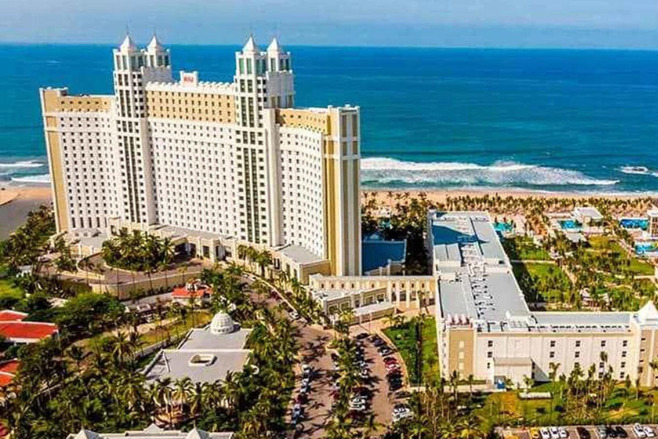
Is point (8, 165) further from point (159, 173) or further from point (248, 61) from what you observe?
point (248, 61)

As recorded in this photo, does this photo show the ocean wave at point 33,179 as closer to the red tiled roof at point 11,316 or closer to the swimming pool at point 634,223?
the red tiled roof at point 11,316

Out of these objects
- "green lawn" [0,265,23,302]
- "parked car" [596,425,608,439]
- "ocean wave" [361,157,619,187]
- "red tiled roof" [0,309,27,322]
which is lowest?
"parked car" [596,425,608,439]

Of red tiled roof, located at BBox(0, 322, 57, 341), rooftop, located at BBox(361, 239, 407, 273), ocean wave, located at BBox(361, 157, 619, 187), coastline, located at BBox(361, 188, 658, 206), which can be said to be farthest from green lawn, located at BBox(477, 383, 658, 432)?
ocean wave, located at BBox(361, 157, 619, 187)

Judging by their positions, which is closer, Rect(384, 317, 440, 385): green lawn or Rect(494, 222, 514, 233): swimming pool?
Rect(384, 317, 440, 385): green lawn

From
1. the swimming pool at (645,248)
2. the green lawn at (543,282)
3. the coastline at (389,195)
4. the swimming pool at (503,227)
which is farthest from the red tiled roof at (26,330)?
the swimming pool at (645,248)

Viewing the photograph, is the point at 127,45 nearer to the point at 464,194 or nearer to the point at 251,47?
the point at 251,47

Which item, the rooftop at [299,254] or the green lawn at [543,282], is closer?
the green lawn at [543,282]

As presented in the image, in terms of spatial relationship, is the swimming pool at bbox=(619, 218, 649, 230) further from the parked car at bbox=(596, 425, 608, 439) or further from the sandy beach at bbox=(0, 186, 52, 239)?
the sandy beach at bbox=(0, 186, 52, 239)
